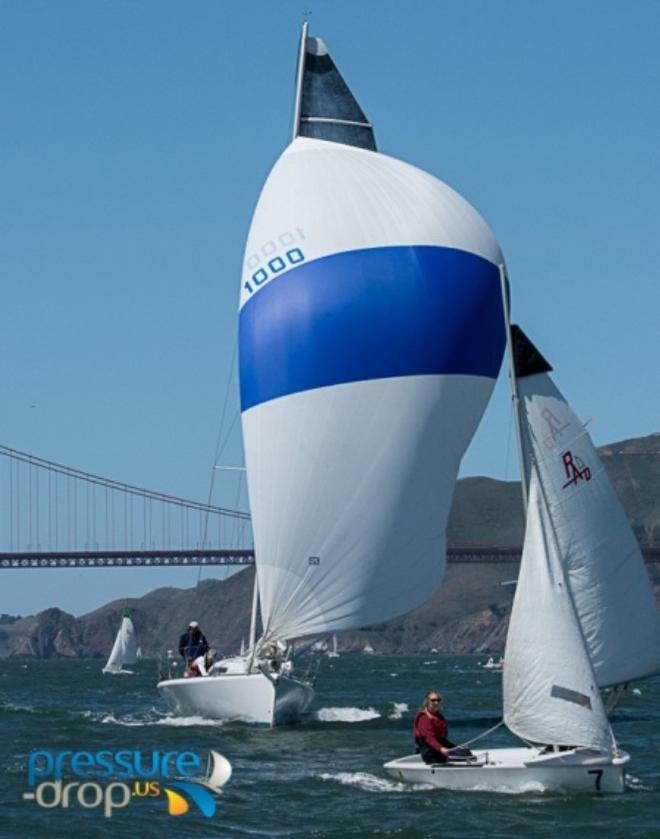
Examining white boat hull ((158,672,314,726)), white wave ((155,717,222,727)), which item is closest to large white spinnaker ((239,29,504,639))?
white boat hull ((158,672,314,726))

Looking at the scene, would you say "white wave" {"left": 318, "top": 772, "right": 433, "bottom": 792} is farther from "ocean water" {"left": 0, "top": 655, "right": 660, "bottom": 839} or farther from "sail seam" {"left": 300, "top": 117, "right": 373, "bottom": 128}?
"sail seam" {"left": 300, "top": 117, "right": 373, "bottom": 128}

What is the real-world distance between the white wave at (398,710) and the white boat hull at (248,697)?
10.4ft

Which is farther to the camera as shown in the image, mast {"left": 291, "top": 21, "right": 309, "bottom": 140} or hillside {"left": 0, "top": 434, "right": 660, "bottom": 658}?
hillside {"left": 0, "top": 434, "right": 660, "bottom": 658}

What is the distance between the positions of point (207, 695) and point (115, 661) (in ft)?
120

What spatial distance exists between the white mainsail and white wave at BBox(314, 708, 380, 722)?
32.0 meters

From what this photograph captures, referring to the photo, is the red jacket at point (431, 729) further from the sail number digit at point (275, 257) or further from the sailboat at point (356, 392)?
the sail number digit at point (275, 257)

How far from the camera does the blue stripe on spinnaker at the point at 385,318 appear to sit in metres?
18.0

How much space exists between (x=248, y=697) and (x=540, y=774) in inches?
227

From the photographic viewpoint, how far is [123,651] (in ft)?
185

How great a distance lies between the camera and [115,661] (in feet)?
181

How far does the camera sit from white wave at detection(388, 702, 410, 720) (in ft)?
73.9

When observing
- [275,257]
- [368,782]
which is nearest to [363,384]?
[275,257]

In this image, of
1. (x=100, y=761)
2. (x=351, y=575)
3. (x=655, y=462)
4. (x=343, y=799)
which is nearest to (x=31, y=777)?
(x=100, y=761)

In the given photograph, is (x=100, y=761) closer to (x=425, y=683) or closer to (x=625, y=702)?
(x=625, y=702)
